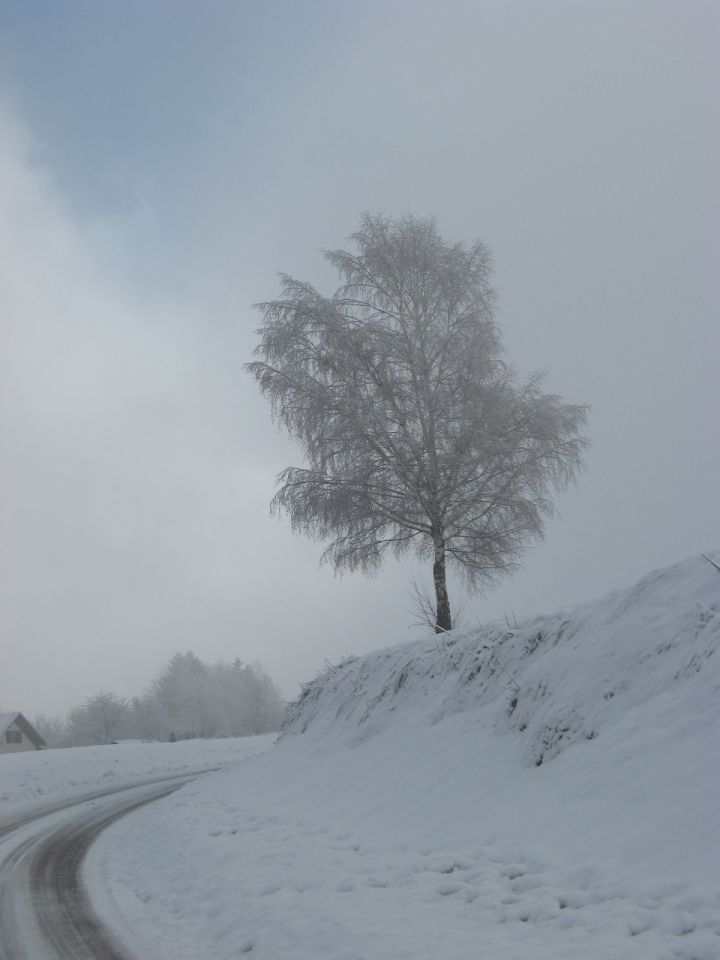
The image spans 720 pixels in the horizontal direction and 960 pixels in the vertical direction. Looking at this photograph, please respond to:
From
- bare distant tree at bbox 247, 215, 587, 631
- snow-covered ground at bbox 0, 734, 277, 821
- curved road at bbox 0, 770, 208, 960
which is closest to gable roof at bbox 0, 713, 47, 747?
snow-covered ground at bbox 0, 734, 277, 821

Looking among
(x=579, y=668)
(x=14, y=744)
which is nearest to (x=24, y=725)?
(x=14, y=744)

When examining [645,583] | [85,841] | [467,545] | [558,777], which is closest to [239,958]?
[558,777]

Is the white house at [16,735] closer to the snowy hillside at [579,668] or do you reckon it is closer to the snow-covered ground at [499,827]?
Answer: the snow-covered ground at [499,827]

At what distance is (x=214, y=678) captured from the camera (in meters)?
91.5

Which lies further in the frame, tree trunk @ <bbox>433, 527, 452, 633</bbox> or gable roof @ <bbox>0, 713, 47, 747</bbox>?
gable roof @ <bbox>0, 713, 47, 747</bbox>

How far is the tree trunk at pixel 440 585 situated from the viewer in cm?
1579

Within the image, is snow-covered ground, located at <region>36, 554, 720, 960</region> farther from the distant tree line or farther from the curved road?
the distant tree line

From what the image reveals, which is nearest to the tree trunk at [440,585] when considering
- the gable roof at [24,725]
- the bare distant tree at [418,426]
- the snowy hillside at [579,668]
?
the bare distant tree at [418,426]

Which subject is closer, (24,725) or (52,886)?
(52,886)

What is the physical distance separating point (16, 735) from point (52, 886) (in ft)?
222

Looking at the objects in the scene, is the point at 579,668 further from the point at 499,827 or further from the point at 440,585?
the point at 440,585

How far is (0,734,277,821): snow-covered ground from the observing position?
68.8ft

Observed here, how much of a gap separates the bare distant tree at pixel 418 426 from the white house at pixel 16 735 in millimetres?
60906

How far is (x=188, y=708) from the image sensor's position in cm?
8188
